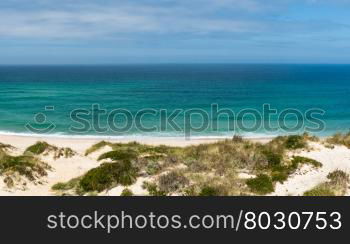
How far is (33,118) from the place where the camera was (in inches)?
1977

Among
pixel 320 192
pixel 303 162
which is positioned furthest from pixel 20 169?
pixel 303 162

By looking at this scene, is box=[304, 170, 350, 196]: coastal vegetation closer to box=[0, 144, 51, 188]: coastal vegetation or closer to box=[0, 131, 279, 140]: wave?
box=[0, 144, 51, 188]: coastal vegetation

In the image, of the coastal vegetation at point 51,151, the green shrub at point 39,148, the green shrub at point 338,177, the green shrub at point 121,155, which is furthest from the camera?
the green shrub at point 39,148

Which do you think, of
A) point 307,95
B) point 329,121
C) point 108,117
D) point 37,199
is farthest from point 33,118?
point 307,95

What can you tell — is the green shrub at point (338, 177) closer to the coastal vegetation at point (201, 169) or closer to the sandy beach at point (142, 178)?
the sandy beach at point (142, 178)

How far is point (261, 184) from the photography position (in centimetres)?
1542

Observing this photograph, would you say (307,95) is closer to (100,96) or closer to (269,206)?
(100,96)

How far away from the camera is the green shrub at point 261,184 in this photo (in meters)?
15.1

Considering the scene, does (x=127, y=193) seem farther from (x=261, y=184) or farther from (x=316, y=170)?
(x=316, y=170)

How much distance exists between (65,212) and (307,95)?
76353mm

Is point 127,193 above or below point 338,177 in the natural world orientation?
below

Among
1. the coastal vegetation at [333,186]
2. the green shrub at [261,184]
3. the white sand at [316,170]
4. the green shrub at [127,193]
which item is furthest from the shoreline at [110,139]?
the green shrub at [127,193]

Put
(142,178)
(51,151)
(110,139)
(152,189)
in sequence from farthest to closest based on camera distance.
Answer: (110,139)
(51,151)
(142,178)
(152,189)

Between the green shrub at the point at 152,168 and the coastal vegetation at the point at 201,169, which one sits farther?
the green shrub at the point at 152,168
